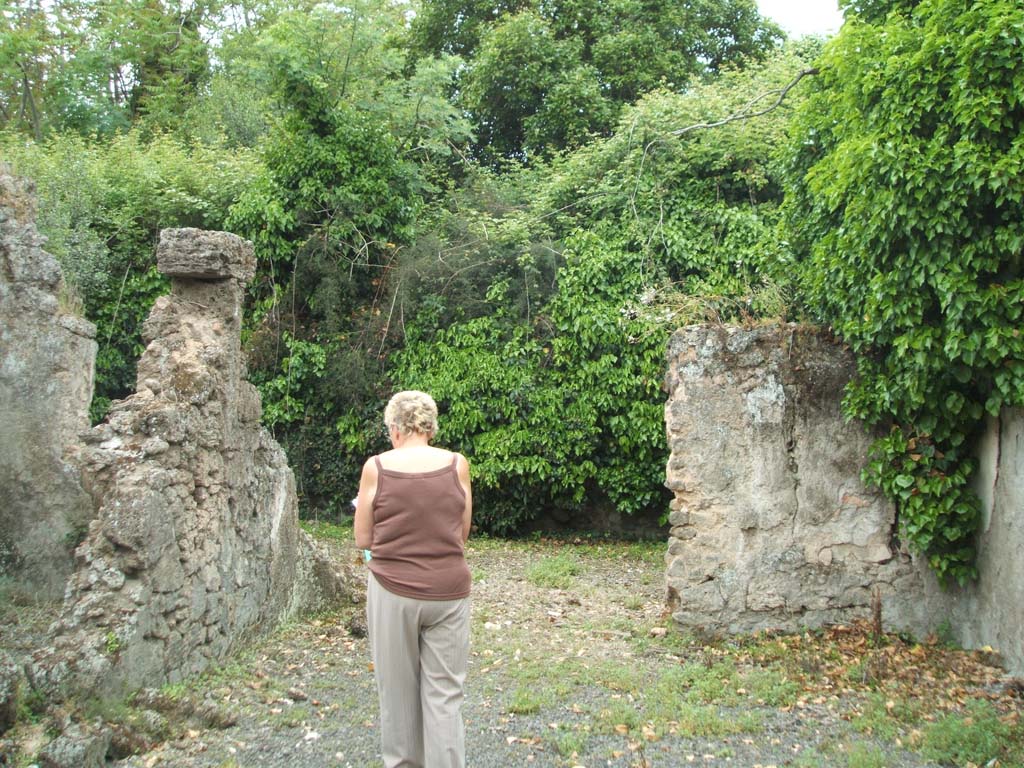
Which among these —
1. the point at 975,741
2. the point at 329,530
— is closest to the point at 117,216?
the point at 329,530

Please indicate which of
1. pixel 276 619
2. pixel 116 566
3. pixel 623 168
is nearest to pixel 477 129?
pixel 623 168

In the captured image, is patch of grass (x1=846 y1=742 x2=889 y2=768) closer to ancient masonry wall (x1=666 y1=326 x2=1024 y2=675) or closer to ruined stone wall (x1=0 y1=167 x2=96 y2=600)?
ancient masonry wall (x1=666 y1=326 x2=1024 y2=675)

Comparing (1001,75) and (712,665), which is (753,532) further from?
(1001,75)

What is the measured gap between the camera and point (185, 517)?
5992mm

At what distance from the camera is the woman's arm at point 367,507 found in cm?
396

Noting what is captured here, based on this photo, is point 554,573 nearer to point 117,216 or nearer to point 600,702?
point 600,702

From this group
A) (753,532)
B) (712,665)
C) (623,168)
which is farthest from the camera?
(623,168)

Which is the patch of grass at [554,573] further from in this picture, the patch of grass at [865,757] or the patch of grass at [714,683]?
the patch of grass at [865,757]

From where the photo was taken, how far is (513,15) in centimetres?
2014

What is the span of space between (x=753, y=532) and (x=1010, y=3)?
3858mm

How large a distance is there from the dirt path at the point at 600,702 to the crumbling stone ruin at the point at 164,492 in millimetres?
363

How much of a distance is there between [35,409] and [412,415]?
20.4ft

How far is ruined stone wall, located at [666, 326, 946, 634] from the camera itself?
688 centimetres

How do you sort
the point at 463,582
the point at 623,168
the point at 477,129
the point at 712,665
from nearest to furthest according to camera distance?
the point at 463,582
the point at 712,665
the point at 623,168
the point at 477,129
